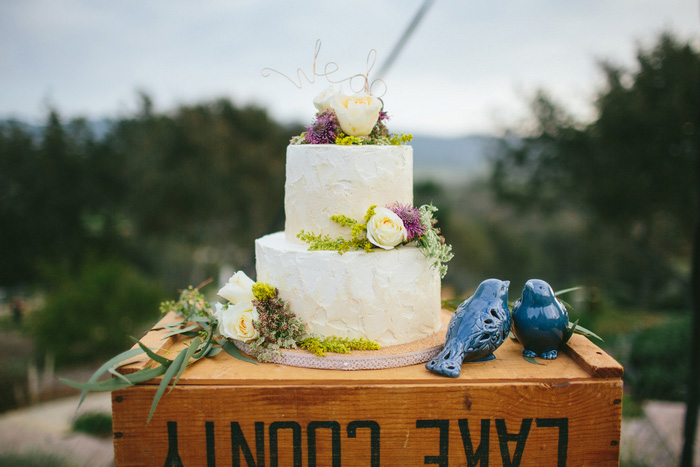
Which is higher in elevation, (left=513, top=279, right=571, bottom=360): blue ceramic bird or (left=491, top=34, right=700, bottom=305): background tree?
(left=491, top=34, right=700, bottom=305): background tree

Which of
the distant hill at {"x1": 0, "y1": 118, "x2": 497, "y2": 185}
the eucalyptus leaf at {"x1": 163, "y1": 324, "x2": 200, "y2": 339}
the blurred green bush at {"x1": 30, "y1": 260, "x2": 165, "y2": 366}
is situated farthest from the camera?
the distant hill at {"x1": 0, "y1": 118, "x2": 497, "y2": 185}

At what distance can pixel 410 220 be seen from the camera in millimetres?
2156

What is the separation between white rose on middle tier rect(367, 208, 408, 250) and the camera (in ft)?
6.77

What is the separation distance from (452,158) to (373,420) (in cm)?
718

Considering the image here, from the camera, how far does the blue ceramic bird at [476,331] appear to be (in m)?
1.98

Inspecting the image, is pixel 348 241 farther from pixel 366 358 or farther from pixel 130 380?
pixel 130 380

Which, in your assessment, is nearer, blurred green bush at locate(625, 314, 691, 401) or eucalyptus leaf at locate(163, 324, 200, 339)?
eucalyptus leaf at locate(163, 324, 200, 339)

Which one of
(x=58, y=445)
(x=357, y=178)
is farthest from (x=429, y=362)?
(x=58, y=445)

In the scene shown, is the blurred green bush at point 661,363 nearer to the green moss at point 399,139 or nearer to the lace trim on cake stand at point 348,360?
the lace trim on cake stand at point 348,360

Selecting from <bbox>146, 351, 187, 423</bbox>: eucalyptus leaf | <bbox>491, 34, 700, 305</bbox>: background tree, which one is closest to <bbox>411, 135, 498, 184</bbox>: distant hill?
<bbox>491, 34, 700, 305</bbox>: background tree

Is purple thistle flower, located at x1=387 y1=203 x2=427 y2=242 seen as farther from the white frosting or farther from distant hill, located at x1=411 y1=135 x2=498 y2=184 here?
distant hill, located at x1=411 y1=135 x2=498 y2=184

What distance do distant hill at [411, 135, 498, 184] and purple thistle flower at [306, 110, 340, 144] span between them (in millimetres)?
5268

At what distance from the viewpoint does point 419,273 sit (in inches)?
86.6

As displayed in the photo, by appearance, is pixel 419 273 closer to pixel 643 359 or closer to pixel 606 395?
pixel 606 395
